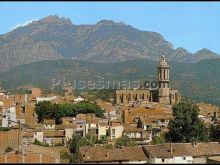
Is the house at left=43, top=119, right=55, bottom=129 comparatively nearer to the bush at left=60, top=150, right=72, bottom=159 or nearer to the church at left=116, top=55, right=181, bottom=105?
the bush at left=60, top=150, right=72, bottom=159

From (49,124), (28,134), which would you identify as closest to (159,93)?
(49,124)

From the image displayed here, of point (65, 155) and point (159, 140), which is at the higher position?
point (159, 140)

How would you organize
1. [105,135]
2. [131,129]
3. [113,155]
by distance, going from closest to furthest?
[113,155] → [105,135] → [131,129]

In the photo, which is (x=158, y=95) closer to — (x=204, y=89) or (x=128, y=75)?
(x=204, y=89)

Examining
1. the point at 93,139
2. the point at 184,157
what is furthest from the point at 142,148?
the point at 93,139

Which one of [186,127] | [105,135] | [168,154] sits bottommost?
[105,135]

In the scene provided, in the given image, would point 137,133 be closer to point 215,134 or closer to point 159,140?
point 159,140

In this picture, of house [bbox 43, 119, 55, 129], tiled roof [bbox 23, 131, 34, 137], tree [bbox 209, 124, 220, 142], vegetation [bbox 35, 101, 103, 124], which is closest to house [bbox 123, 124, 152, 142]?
tree [bbox 209, 124, 220, 142]
